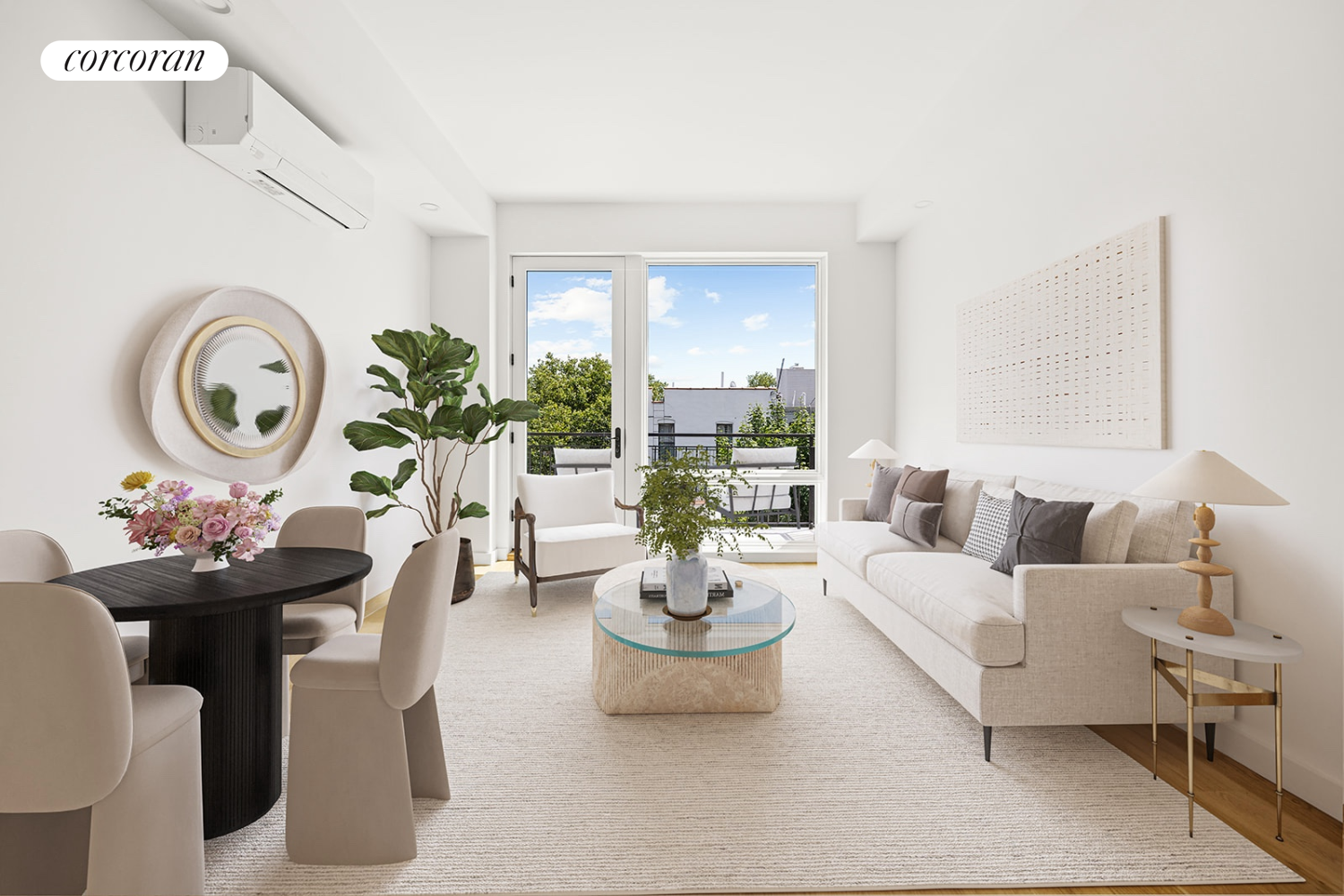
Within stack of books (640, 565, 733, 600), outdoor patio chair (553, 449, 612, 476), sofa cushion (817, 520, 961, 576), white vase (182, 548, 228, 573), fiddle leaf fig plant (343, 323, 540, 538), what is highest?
fiddle leaf fig plant (343, 323, 540, 538)

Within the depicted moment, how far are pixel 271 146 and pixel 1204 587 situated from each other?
12.6 ft

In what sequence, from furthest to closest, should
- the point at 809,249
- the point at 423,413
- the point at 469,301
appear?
the point at 809,249 < the point at 469,301 < the point at 423,413

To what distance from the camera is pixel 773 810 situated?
1.78 meters

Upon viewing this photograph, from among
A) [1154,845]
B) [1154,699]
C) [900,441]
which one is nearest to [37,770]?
[1154,845]

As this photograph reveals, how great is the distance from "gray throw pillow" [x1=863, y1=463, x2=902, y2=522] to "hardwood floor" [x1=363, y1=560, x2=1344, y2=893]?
1714mm

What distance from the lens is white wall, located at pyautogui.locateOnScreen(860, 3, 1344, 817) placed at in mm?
1727

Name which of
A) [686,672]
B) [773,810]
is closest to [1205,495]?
[773,810]

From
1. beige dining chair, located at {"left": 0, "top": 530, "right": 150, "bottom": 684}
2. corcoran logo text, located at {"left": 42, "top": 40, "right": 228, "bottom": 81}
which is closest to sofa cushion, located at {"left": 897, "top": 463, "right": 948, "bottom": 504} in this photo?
beige dining chair, located at {"left": 0, "top": 530, "right": 150, "bottom": 684}

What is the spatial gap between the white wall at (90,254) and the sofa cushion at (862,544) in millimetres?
3145

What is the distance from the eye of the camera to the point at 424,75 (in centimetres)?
316

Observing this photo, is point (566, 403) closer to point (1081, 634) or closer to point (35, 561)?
point (35, 561)

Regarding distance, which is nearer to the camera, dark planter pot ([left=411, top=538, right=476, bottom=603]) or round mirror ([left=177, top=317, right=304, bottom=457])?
round mirror ([left=177, top=317, right=304, bottom=457])

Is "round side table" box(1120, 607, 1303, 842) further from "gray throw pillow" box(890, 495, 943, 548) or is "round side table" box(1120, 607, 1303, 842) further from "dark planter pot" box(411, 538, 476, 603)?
"dark planter pot" box(411, 538, 476, 603)

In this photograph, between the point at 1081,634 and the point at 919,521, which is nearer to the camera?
the point at 1081,634
